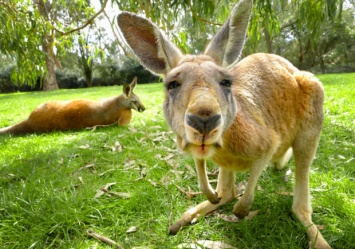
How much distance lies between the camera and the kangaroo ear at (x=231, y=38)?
6.76 feet

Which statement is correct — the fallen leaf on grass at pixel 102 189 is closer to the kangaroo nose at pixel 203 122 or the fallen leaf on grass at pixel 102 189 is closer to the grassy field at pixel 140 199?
the grassy field at pixel 140 199

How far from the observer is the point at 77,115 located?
5.40 metres

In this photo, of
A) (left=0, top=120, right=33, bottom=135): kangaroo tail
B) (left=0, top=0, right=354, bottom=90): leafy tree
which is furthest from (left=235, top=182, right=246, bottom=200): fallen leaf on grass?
(left=0, top=120, right=33, bottom=135): kangaroo tail

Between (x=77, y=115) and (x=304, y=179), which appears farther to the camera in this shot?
(x=77, y=115)

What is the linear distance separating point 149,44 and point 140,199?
1297 millimetres

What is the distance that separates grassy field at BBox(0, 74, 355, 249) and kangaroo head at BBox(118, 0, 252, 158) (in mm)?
A: 725

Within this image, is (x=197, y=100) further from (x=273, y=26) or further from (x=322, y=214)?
(x=273, y=26)

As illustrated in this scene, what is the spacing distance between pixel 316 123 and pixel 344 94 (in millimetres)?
4399

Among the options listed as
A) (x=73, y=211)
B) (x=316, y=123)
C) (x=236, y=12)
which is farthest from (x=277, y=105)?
(x=73, y=211)

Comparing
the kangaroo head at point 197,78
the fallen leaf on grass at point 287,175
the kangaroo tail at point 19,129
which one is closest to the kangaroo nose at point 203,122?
the kangaroo head at point 197,78

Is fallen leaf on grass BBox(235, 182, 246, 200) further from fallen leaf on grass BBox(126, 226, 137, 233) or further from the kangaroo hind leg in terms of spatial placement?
fallen leaf on grass BBox(126, 226, 137, 233)

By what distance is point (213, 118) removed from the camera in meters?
1.42

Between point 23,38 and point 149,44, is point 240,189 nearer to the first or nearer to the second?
point 149,44

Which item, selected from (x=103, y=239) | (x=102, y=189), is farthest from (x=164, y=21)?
(x=103, y=239)
